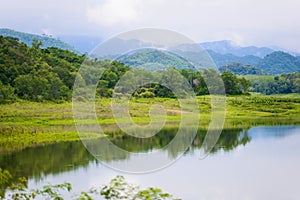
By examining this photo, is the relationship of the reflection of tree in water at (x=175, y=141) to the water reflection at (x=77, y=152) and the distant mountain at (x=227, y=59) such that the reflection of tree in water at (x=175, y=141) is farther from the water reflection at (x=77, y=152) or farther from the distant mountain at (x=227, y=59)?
the distant mountain at (x=227, y=59)

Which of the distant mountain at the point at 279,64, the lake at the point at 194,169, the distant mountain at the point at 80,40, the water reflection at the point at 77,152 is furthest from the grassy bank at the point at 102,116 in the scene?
the distant mountain at the point at 80,40

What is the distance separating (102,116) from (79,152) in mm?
7220

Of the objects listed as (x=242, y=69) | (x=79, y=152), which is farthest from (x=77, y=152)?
(x=242, y=69)

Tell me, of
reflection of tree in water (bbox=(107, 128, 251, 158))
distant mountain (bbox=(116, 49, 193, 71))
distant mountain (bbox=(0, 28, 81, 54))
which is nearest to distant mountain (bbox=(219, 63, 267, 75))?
distant mountain (bbox=(0, 28, 81, 54))

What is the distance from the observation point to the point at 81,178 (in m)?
13.0

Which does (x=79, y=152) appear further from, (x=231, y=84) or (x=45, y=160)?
(x=231, y=84)

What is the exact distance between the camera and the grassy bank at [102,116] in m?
19.1

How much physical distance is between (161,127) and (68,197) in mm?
12905

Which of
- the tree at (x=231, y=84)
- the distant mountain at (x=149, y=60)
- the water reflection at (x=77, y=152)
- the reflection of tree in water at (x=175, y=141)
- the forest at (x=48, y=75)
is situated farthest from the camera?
the tree at (x=231, y=84)

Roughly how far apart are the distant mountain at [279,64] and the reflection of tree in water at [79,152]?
295ft

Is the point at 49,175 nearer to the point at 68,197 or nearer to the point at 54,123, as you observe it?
the point at 68,197

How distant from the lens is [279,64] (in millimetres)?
110875

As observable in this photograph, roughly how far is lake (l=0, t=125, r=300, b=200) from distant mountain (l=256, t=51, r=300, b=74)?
9100 cm

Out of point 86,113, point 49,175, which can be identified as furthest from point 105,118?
point 49,175
